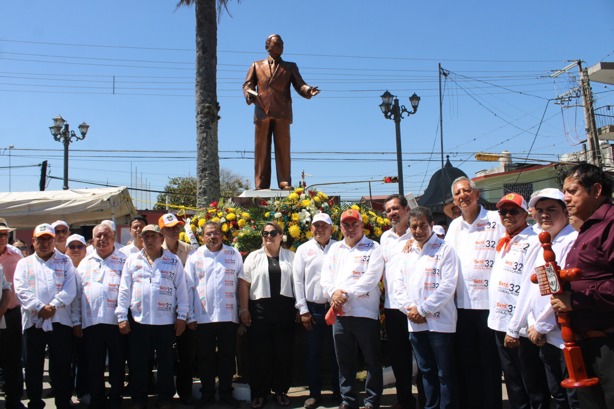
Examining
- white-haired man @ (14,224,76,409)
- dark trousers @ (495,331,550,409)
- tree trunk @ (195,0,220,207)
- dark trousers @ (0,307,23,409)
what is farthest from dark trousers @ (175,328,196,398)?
tree trunk @ (195,0,220,207)

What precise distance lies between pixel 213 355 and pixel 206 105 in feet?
17.9

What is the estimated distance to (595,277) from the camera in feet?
10.0

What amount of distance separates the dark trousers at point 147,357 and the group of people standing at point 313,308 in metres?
0.01

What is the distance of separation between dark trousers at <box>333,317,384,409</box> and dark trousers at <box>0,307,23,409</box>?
11.3 feet

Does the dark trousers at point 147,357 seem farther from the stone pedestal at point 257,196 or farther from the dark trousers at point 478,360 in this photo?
the dark trousers at point 478,360

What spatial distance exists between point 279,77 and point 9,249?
433cm

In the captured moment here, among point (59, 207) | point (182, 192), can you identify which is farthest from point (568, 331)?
point (182, 192)

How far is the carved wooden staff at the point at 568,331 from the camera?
305cm

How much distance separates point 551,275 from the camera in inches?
126

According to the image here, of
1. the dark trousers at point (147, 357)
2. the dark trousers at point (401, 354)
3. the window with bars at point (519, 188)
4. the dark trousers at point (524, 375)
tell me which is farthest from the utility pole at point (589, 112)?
the dark trousers at point (147, 357)

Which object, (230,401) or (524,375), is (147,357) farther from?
(524,375)

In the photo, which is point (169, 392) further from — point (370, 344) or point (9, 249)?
point (9, 249)

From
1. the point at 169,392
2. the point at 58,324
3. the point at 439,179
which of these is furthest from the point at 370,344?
the point at 439,179

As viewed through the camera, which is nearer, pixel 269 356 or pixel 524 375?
pixel 524 375
